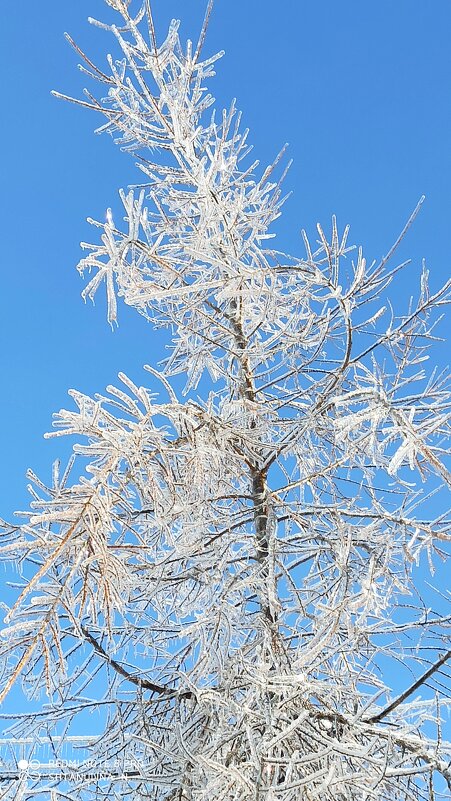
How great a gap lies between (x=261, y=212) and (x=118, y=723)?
352cm

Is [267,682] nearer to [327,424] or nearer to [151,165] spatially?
[327,424]

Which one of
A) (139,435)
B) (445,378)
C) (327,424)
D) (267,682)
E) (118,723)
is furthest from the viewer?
(327,424)

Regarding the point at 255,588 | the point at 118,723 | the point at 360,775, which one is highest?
the point at 255,588

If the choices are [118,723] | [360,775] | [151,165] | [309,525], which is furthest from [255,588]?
[151,165]

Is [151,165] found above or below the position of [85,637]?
above

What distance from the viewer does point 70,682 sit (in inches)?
170

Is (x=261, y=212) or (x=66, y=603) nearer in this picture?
(x=66, y=603)

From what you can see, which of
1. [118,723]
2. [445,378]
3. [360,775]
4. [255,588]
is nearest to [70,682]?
[118,723]

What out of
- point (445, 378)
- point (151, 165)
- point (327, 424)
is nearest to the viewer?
point (445, 378)

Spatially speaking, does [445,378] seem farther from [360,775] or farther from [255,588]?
[360,775]

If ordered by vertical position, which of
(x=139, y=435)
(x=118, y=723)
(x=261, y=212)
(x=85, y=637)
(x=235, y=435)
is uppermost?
(x=261, y=212)

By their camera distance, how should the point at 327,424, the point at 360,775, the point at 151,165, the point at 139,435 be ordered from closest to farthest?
1. the point at 360,775
2. the point at 139,435
3. the point at 327,424
4. the point at 151,165

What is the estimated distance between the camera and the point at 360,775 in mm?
2719

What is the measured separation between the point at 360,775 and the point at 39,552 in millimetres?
1735
